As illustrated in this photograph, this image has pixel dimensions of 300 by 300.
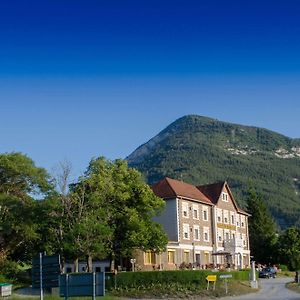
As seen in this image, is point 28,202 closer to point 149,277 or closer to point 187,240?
point 149,277

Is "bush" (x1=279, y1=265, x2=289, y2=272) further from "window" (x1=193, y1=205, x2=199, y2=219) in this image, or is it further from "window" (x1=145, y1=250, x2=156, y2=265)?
"window" (x1=145, y1=250, x2=156, y2=265)

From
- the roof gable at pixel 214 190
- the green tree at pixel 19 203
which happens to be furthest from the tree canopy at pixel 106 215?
the roof gable at pixel 214 190

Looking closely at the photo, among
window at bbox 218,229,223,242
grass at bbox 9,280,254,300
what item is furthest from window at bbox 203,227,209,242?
grass at bbox 9,280,254,300

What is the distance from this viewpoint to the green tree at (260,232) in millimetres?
105438

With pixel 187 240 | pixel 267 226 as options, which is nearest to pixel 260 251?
pixel 267 226

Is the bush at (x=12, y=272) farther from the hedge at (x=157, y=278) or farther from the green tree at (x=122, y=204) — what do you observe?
the hedge at (x=157, y=278)

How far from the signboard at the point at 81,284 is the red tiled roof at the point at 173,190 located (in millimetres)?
50576

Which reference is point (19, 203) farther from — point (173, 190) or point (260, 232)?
point (260, 232)

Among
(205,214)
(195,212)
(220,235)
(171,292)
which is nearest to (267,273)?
(220,235)

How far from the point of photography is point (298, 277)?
64.9 meters

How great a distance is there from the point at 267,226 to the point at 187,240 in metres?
47.1

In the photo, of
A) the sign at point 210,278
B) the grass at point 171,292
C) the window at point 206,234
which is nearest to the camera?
the grass at point 171,292

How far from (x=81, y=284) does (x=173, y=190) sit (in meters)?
51.5

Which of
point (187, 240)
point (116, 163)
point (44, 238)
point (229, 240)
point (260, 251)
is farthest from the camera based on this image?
point (260, 251)
